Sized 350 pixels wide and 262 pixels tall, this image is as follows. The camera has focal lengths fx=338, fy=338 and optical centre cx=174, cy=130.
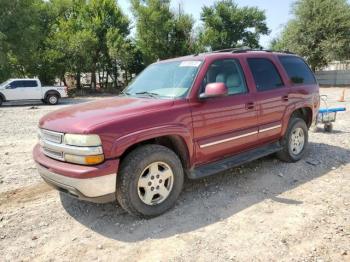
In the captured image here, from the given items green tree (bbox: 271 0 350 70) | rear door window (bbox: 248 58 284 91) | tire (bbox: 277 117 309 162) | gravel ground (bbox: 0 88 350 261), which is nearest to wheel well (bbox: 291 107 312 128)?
tire (bbox: 277 117 309 162)

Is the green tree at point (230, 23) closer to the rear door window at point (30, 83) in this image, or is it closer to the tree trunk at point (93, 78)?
the tree trunk at point (93, 78)

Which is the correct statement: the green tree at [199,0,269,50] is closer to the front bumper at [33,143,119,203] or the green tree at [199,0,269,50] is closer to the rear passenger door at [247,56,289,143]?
the rear passenger door at [247,56,289,143]

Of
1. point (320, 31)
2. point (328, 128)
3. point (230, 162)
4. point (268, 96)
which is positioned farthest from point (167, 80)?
point (320, 31)

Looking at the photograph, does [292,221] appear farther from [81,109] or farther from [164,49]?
[164,49]

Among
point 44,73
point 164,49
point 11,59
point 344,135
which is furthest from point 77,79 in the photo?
point 344,135

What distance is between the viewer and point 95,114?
388 cm

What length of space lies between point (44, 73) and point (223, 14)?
18348 mm

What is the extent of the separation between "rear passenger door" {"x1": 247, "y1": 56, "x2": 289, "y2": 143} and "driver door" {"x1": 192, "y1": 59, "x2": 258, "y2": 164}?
0.20 meters

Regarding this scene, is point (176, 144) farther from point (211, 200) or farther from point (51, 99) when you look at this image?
point (51, 99)

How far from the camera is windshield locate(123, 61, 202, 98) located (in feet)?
14.5

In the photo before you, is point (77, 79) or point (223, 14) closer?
point (77, 79)

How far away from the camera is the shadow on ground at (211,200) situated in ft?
12.6

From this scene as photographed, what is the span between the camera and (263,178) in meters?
5.28

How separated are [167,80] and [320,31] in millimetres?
29597
